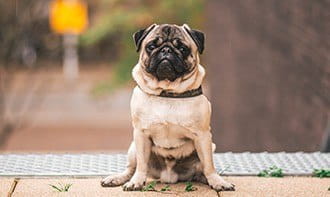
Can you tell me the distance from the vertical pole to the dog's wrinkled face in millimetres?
23051

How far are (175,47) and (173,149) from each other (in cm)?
60

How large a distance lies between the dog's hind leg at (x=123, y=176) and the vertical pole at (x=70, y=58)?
74.5 feet

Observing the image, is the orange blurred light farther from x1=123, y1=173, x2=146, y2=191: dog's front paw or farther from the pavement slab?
x1=123, y1=173, x2=146, y2=191: dog's front paw

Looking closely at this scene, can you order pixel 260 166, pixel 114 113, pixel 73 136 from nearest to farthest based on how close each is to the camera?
pixel 260 166
pixel 73 136
pixel 114 113

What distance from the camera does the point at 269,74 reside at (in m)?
9.90

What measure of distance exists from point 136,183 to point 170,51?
778mm

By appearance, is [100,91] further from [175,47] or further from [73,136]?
[175,47]

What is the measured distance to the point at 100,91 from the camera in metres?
16.3

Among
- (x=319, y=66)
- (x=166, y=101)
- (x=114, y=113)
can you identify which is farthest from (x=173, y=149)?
(x=114, y=113)

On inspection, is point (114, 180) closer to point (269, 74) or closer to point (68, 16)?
point (269, 74)

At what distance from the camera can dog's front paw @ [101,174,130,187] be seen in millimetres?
4500

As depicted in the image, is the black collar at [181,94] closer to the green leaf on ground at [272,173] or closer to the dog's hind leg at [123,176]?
the dog's hind leg at [123,176]

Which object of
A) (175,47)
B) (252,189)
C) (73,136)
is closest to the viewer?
(175,47)

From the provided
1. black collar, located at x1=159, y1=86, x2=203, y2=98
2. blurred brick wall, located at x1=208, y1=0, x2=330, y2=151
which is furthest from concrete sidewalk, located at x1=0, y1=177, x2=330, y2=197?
blurred brick wall, located at x1=208, y1=0, x2=330, y2=151
